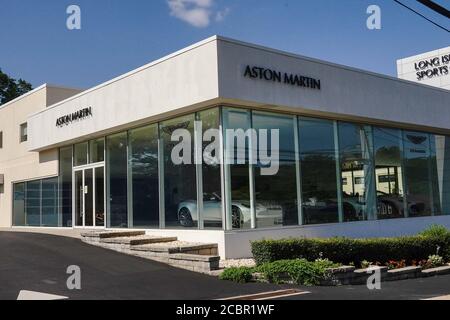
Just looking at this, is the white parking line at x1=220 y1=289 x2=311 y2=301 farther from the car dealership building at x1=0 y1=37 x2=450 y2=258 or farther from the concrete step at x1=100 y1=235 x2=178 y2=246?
the concrete step at x1=100 y1=235 x2=178 y2=246

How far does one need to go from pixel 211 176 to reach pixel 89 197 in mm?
6827

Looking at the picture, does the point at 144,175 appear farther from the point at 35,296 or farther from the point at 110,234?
the point at 35,296

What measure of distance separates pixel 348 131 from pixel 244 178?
17.3 feet

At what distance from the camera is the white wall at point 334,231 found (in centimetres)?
1431

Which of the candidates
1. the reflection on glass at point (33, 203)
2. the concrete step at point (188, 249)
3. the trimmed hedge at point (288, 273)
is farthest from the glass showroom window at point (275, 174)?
the reflection on glass at point (33, 203)

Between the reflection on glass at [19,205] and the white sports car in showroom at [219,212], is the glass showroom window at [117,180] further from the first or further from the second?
the reflection on glass at [19,205]

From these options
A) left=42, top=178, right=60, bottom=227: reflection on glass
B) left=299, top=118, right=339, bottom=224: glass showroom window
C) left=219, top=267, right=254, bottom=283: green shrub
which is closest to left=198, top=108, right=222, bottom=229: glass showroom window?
left=219, top=267, right=254, bottom=283: green shrub

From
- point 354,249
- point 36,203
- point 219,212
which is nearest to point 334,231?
point 354,249

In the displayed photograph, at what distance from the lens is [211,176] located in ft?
49.0

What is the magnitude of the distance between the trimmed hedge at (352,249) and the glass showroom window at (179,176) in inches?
125
